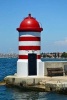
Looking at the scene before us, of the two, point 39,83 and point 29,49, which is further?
point 29,49

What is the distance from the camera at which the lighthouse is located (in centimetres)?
2550

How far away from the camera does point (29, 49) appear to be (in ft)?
83.7

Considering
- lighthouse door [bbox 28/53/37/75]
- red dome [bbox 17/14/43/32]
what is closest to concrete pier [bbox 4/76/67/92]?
lighthouse door [bbox 28/53/37/75]

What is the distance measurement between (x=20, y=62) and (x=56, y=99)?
5.45m

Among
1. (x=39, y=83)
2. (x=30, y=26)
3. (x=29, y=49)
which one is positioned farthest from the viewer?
(x=30, y=26)

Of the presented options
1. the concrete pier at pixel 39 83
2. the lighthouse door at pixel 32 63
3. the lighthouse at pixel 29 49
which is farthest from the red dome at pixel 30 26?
the concrete pier at pixel 39 83

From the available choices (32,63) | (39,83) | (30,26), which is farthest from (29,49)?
(39,83)

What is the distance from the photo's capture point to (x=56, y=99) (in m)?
20.9

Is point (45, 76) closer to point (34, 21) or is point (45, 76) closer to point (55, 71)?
point (55, 71)

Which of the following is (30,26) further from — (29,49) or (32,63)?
(32,63)

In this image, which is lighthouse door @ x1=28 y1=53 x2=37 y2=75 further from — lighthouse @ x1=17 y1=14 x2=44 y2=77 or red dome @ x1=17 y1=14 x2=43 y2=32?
red dome @ x1=17 y1=14 x2=43 y2=32

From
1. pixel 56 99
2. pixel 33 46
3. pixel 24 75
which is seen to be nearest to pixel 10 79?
pixel 24 75

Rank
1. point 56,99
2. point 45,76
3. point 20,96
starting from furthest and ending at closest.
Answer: point 45,76
point 20,96
point 56,99

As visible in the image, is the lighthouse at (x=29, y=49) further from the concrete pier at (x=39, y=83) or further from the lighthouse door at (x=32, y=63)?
the concrete pier at (x=39, y=83)
